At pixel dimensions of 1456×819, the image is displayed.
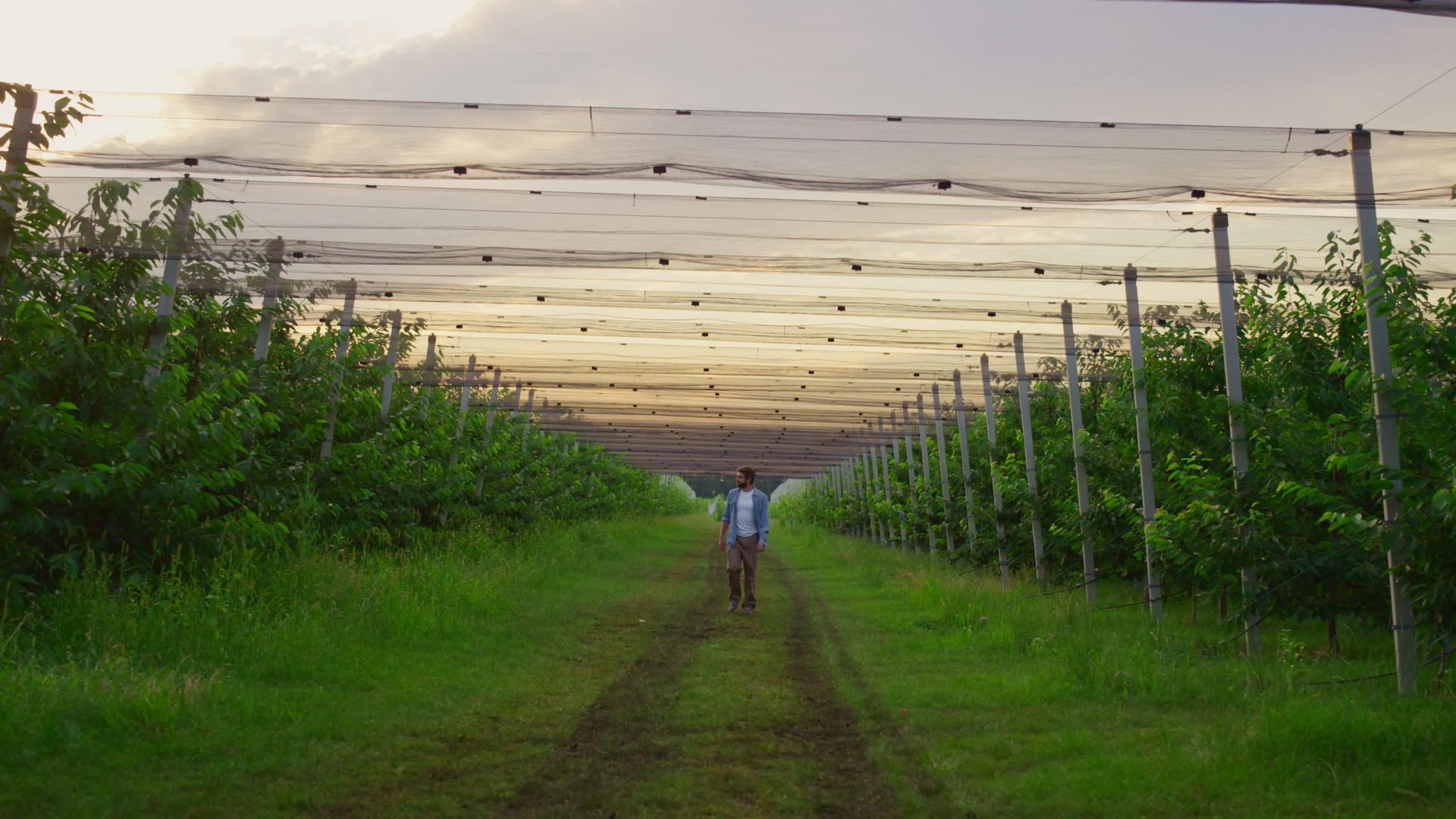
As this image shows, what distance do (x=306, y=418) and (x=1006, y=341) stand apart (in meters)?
8.67

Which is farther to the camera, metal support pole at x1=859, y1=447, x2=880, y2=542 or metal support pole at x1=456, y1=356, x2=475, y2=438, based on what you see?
metal support pole at x1=859, y1=447, x2=880, y2=542

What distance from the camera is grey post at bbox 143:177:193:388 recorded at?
8133mm

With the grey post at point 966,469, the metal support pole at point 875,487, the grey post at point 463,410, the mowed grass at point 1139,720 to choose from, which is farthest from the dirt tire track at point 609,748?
the metal support pole at point 875,487

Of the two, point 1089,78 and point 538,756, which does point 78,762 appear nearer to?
point 538,756

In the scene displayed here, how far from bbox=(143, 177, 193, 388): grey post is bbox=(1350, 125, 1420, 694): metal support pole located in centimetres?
768

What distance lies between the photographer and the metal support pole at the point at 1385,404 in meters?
6.70

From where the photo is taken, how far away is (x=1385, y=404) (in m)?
6.94

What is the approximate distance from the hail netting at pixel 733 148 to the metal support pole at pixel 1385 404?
1.36 ft

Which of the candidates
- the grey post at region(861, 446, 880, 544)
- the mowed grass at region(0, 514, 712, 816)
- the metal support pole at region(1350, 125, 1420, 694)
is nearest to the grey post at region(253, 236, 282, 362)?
the mowed grass at region(0, 514, 712, 816)

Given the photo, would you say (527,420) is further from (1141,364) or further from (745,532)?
(1141,364)

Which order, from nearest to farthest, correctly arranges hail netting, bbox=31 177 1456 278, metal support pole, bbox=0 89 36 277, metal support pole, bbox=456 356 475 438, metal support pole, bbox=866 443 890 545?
metal support pole, bbox=0 89 36 277
hail netting, bbox=31 177 1456 278
metal support pole, bbox=456 356 475 438
metal support pole, bbox=866 443 890 545

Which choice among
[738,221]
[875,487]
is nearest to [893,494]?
[875,487]

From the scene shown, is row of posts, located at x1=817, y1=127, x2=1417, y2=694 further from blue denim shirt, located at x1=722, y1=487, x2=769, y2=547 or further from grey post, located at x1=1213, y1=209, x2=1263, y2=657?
blue denim shirt, located at x1=722, y1=487, x2=769, y2=547

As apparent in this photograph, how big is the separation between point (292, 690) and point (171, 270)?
353cm
